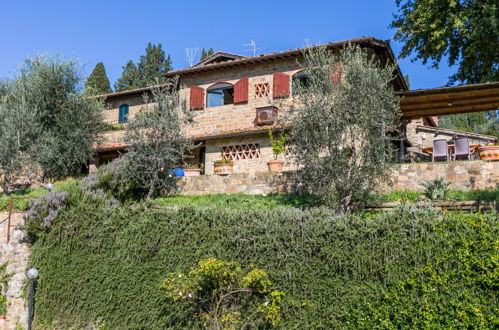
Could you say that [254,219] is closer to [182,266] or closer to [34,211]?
[182,266]

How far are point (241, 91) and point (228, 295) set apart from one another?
42.5 ft

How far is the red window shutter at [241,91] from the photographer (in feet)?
64.2

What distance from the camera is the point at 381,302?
691 cm

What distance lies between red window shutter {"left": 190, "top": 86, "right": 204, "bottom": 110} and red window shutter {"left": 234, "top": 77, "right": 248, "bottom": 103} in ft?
5.65

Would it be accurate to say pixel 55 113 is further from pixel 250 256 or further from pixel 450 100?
pixel 450 100

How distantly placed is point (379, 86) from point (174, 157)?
24.1ft

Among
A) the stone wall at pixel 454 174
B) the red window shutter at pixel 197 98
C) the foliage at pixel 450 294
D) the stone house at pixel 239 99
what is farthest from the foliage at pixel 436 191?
the red window shutter at pixel 197 98

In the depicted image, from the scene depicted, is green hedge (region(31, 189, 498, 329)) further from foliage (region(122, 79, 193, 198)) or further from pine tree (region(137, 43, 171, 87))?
pine tree (region(137, 43, 171, 87))

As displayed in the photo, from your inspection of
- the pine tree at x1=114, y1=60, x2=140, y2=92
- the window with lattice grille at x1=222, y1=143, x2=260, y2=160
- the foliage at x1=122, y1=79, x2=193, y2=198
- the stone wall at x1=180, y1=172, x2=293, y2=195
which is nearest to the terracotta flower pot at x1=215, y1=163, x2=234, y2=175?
the stone wall at x1=180, y1=172, x2=293, y2=195

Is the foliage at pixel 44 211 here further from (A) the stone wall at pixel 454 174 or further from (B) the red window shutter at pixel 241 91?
(B) the red window shutter at pixel 241 91

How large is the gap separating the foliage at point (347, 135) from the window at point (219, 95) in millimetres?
9688

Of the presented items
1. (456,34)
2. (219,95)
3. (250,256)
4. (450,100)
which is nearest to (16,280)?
(250,256)

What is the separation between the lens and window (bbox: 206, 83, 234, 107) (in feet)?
67.0

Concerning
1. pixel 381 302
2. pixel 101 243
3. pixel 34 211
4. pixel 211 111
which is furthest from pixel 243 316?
pixel 211 111
